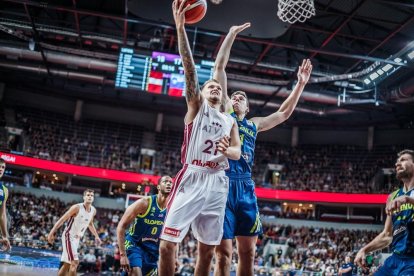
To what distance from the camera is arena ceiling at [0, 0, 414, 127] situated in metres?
17.2

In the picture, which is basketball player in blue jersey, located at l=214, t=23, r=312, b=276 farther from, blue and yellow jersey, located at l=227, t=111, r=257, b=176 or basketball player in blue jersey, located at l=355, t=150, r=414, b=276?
basketball player in blue jersey, located at l=355, t=150, r=414, b=276

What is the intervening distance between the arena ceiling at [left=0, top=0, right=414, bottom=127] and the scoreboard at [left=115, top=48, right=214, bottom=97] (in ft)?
3.10

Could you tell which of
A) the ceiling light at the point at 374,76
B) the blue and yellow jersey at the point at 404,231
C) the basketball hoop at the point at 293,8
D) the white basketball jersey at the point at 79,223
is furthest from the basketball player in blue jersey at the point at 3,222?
the ceiling light at the point at 374,76

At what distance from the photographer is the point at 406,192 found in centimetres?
455

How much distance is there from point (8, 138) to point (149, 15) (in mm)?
14694

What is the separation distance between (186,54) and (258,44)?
19860 mm

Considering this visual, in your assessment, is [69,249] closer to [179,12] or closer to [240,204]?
[240,204]

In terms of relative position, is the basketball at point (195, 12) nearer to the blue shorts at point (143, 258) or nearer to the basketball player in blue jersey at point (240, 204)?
the basketball player in blue jersey at point (240, 204)

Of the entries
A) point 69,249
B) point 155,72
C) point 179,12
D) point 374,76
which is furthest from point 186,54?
point 374,76

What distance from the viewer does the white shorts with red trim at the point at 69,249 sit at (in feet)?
26.8

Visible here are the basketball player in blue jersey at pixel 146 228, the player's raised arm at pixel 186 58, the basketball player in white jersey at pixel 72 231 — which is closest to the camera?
the player's raised arm at pixel 186 58

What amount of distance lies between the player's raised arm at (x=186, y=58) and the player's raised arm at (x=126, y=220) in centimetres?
227

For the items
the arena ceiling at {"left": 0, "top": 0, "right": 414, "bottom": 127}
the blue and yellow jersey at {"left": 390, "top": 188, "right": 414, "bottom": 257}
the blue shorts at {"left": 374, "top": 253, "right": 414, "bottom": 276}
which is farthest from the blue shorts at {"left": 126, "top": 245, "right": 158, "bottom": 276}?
the arena ceiling at {"left": 0, "top": 0, "right": 414, "bottom": 127}

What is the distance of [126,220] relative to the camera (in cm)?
596
